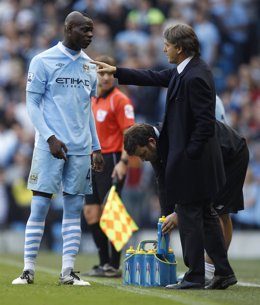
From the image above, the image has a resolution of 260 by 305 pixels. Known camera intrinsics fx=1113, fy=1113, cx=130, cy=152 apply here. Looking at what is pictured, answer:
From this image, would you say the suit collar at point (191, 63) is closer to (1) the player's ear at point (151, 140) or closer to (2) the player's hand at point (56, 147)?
(1) the player's ear at point (151, 140)

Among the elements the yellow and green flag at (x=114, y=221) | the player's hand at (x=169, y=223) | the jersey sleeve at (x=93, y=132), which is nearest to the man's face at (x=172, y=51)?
the jersey sleeve at (x=93, y=132)

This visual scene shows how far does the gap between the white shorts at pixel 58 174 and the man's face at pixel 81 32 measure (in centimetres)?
93

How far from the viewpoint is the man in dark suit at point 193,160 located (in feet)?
28.7

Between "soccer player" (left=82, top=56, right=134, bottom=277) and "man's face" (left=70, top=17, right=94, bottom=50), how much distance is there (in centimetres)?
236

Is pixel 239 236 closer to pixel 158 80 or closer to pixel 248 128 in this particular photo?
pixel 248 128

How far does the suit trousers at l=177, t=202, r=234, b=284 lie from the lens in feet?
29.2

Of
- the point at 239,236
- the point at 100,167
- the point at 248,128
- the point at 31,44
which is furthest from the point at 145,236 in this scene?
the point at 100,167

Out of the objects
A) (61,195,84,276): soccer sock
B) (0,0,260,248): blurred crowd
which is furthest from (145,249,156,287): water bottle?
(0,0,260,248): blurred crowd

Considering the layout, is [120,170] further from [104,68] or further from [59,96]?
[59,96]

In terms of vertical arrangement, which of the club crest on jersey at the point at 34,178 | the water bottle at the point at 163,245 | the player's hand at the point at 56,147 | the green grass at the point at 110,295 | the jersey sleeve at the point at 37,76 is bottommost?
the green grass at the point at 110,295

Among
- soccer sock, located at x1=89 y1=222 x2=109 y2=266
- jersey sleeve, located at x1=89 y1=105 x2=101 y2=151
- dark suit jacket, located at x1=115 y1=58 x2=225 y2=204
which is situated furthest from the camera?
soccer sock, located at x1=89 y1=222 x2=109 y2=266

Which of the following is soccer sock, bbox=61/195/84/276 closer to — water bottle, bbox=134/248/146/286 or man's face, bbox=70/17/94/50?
water bottle, bbox=134/248/146/286

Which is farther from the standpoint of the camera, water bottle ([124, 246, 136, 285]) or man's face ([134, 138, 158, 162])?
water bottle ([124, 246, 136, 285])

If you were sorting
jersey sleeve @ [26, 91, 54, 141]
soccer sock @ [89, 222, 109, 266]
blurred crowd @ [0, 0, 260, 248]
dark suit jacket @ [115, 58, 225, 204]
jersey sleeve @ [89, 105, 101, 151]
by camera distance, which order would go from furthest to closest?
blurred crowd @ [0, 0, 260, 248]
soccer sock @ [89, 222, 109, 266]
jersey sleeve @ [89, 105, 101, 151]
jersey sleeve @ [26, 91, 54, 141]
dark suit jacket @ [115, 58, 225, 204]
